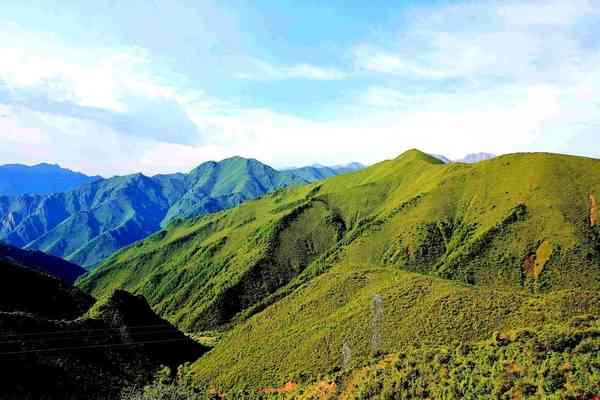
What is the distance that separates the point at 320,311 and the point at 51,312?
62.5m

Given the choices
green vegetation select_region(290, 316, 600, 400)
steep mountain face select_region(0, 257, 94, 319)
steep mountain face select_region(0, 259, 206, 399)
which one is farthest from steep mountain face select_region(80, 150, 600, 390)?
steep mountain face select_region(0, 257, 94, 319)

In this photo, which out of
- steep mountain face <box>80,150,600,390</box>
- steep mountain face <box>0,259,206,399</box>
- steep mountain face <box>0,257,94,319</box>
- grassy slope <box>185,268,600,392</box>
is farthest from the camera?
steep mountain face <box>0,257,94,319</box>

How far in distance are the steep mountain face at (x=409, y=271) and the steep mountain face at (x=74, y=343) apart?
12382 millimetres

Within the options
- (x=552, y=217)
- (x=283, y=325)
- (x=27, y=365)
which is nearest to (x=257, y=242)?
(x=283, y=325)

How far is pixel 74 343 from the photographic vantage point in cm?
7656

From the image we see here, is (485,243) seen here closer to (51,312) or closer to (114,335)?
(114,335)

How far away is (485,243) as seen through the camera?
12562 cm

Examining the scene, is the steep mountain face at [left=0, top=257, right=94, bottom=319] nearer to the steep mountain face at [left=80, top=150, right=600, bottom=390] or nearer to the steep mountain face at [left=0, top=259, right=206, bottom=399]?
the steep mountain face at [left=0, top=259, right=206, bottom=399]

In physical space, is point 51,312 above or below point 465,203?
below

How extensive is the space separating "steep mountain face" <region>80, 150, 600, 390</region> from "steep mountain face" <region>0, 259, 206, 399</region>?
12.4 m

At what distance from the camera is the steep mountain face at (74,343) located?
2474 inches

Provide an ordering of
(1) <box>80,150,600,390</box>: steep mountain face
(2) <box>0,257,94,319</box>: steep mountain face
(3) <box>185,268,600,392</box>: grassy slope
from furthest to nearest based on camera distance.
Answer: (2) <box>0,257,94,319</box>: steep mountain face < (1) <box>80,150,600,390</box>: steep mountain face < (3) <box>185,268,600,392</box>: grassy slope

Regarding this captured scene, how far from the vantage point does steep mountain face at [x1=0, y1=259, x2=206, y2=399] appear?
62844 mm

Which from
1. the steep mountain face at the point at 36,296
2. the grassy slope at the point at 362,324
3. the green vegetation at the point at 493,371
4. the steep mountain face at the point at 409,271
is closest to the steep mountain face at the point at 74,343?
the steep mountain face at the point at 36,296
